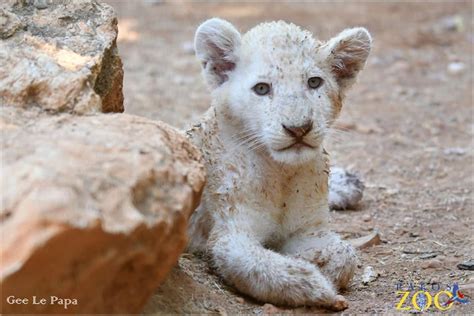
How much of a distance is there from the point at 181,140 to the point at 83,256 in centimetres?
94

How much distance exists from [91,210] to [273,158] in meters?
1.70

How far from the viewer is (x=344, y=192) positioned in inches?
275

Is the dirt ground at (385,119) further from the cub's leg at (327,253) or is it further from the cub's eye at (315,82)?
the cub's eye at (315,82)

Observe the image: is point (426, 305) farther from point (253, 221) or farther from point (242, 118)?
point (242, 118)

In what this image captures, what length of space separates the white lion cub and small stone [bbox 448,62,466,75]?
7.44 metres

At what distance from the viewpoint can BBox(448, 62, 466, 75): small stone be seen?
1227cm

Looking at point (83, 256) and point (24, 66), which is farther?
point (24, 66)

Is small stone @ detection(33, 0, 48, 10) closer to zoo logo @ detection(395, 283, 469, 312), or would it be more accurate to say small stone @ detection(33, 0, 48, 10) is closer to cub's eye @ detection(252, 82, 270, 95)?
cub's eye @ detection(252, 82, 270, 95)

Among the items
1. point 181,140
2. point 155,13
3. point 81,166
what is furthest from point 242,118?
point 155,13

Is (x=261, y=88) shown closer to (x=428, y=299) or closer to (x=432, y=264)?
(x=428, y=299)

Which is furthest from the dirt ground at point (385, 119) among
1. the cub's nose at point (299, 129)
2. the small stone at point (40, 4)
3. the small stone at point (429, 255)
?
the small stone at point (40, 4)

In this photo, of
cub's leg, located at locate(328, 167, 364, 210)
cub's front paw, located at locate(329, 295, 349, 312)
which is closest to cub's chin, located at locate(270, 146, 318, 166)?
cub's front paw, located at locate(329, 295, 349, 312)

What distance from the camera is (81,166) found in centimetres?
341

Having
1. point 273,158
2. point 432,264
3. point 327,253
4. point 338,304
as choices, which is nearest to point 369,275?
point 432,264
